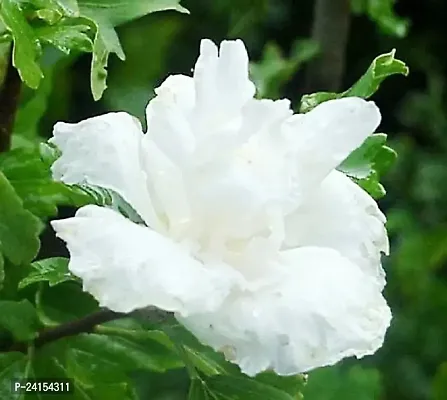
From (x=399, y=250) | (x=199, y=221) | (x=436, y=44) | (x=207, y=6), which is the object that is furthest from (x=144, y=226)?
(x=436, y=44)

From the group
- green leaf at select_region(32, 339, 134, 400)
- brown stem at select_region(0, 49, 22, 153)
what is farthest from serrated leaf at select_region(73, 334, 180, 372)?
brown stem at select_region(0, 49, 22, 153)

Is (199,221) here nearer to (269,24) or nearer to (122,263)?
(122,263)

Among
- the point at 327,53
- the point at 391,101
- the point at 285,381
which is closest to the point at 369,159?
the point at 285,381

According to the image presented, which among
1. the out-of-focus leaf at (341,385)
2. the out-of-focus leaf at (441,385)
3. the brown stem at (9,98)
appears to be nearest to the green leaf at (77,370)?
the brown stem at (9,98)

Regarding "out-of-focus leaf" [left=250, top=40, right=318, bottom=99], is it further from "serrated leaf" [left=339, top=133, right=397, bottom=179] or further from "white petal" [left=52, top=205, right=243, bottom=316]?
"white petal" [left=52, top=205, right=243, bottom=316]

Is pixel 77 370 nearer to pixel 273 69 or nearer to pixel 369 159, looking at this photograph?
pixel 369 159

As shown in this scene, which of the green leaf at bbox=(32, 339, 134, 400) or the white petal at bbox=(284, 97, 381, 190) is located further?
the green leaf at bbox=(32, 339, 134, 400)
